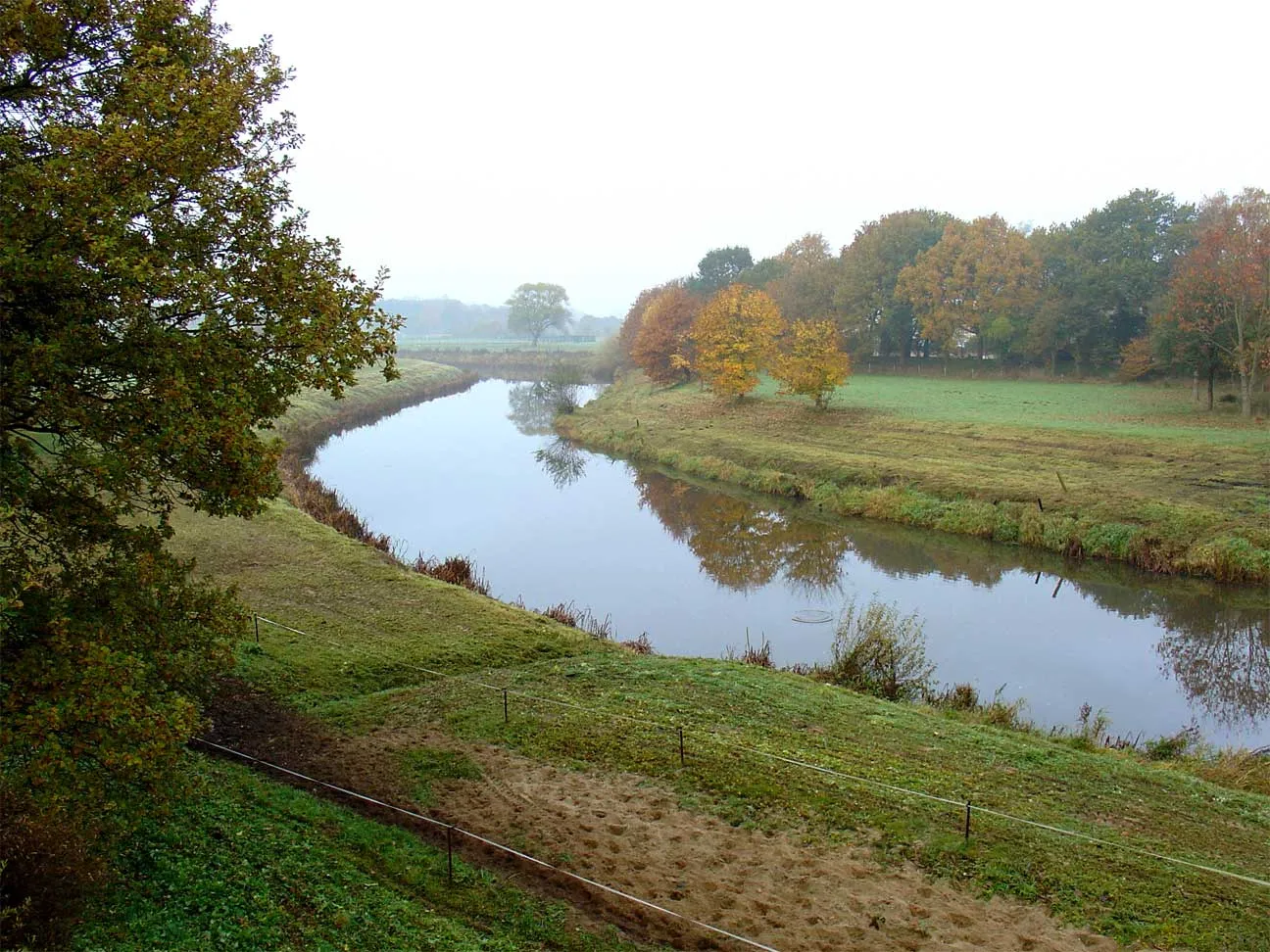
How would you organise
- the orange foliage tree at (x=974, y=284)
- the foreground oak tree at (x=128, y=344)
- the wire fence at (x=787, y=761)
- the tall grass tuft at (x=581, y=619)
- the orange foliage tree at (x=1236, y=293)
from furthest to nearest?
the orange foliage tree at (x=974, y=284), the orange foliage tree at (x=1236, y=293), the tall grass tuft at (x=581, y=619), the wire fence at (x=787, y=761), the foreground oak tree at (x=128, y=344)

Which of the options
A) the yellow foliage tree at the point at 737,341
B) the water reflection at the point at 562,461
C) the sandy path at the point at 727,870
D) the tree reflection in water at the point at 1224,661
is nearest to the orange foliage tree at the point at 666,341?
the yellow foliage tree at the point at 737,341

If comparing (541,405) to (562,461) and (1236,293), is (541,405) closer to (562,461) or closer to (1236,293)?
(562,461)

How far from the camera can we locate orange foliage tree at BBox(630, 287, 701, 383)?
73.0 meters

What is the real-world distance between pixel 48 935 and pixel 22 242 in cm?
547

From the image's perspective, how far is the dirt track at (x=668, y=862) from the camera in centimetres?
909

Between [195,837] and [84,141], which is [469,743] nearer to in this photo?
[195,837]

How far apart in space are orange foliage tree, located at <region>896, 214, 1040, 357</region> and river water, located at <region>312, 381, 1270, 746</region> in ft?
114

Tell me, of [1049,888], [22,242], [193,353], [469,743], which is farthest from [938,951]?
[22,242]

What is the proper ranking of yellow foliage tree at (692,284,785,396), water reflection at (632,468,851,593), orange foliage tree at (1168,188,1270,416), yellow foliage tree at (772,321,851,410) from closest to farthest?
1. water reflection at (632,468,851,593)
2. orange foliage tree at (1168,188,1270,416)
3. yellow foliage tree at (772,321,851,410)
4. yellow foliage tree at (692,284,785,396)

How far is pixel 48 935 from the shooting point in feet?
22.5

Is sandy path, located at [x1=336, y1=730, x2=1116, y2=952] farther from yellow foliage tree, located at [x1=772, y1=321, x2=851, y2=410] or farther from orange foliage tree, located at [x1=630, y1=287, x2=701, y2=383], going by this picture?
orange foliage tree, located at [x1=630, y1=287, x2=701, y2=383]

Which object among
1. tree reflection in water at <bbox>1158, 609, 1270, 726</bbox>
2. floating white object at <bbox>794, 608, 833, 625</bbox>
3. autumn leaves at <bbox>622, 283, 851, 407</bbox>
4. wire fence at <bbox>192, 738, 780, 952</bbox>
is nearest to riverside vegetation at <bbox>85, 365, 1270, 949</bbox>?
wire fence at <bbox>192, 738, 780, 952</bbox>

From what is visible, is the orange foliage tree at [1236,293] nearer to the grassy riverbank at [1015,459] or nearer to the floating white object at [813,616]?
the grassy riverbank at [1015,459]

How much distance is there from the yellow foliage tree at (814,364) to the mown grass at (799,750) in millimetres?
34607
